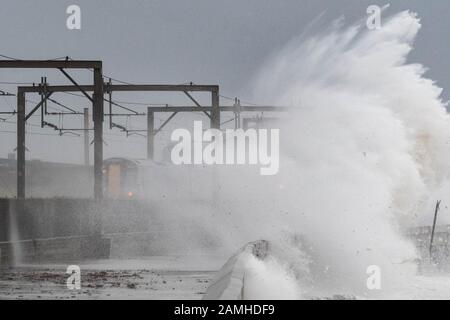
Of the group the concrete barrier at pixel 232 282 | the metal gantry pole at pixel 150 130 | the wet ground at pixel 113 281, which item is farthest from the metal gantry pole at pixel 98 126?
the metal gantry pole at pixel 150 130

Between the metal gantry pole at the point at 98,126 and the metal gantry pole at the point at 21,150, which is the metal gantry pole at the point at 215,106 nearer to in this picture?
the metal gantry pole at the point at 21,150

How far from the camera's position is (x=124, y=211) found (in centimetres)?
4534

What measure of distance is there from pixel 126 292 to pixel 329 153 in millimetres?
20193

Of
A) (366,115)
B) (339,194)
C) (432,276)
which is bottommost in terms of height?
(432,276)

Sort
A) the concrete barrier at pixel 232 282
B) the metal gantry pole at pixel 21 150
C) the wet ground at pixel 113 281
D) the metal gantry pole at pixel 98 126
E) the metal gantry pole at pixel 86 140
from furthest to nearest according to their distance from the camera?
the metal gantry pole at pixel 86 140
the metal gantry pole at pixel 21 150
the metal gantry pole at pixel 98 126
the wet ground at pixel 113 281
the concrete barrier at pixel 232 282

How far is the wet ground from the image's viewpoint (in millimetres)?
17984

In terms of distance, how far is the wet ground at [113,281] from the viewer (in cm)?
1798

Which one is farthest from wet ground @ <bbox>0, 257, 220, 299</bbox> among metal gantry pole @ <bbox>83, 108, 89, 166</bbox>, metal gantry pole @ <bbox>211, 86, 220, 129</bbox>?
metal gantry pole @ <bbox>83, 108, 89, 166</bbox>

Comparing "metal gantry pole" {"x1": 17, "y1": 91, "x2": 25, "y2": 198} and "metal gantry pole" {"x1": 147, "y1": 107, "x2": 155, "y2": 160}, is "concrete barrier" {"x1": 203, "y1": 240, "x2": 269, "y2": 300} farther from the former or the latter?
"metal gantry pole" {"x1": 147, "y1": 107, "x2": 155, "y2": 160}

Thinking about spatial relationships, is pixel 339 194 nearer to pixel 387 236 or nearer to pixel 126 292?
pixel 387 236

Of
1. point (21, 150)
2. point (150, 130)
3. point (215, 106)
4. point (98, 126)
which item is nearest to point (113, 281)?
point (98, 126)

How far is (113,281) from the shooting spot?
2205cm

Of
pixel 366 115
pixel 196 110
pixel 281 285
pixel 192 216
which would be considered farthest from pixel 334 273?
pixel 196 110

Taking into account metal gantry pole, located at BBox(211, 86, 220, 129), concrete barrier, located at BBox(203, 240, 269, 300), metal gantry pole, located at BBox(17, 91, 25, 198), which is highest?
metal gantry pole, located at BBox(211, 86, 220, 129)
